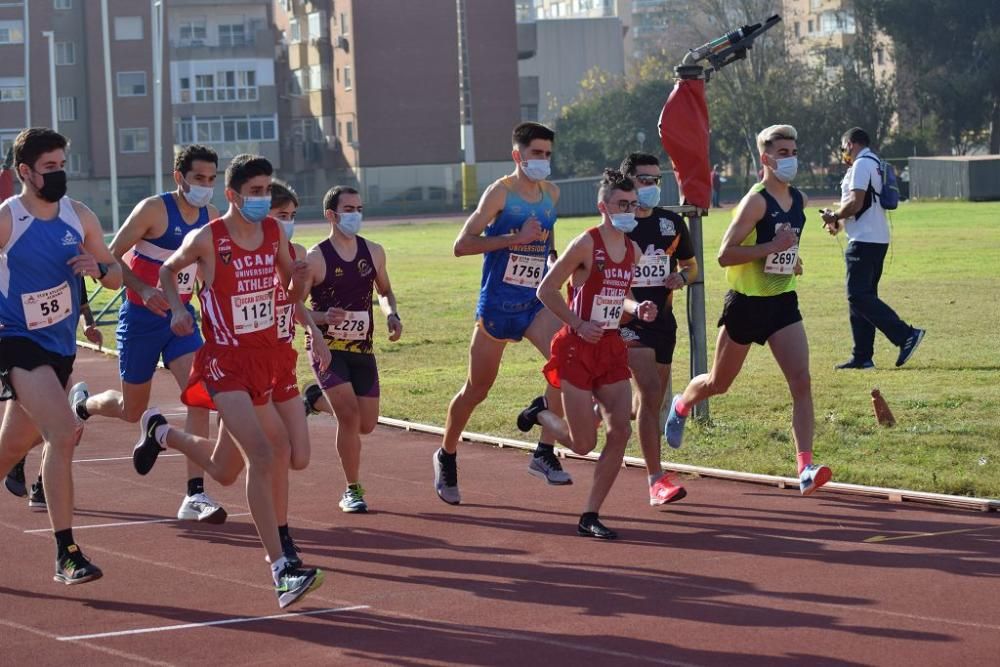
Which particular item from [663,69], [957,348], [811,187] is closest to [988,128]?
[811,187]

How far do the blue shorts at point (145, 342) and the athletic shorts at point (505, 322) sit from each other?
178cm

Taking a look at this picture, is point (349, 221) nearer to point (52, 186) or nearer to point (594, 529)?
point (52, 186)

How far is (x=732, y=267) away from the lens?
10.4 m

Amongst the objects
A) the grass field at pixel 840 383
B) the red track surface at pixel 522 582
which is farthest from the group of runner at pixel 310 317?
the grass field at pixel 840 383

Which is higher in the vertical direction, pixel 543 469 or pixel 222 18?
pixel 222 18

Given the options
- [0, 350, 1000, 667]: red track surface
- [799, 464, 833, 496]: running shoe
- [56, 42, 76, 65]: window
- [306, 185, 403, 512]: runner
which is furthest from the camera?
[56, 42, 76, 65]: window

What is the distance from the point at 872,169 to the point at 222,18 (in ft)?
288

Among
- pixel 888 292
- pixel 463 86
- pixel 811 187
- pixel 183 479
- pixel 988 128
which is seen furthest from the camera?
pixel 463 86

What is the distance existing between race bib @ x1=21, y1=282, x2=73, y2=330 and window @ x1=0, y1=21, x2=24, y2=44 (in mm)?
92946

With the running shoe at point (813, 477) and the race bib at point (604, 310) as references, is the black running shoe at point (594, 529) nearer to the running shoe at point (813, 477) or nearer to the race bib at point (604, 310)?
the race bib at point (604, 310)

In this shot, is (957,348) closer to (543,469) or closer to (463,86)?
(543,469)

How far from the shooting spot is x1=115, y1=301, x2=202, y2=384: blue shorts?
1002 cm

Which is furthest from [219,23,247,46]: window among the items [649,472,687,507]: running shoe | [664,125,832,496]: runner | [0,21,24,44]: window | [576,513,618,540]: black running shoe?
[576,513,618,540]: black running shoe

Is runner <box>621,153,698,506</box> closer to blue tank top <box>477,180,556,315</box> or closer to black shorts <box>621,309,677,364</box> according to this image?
black shorts <box>621,309,677,364</box>
